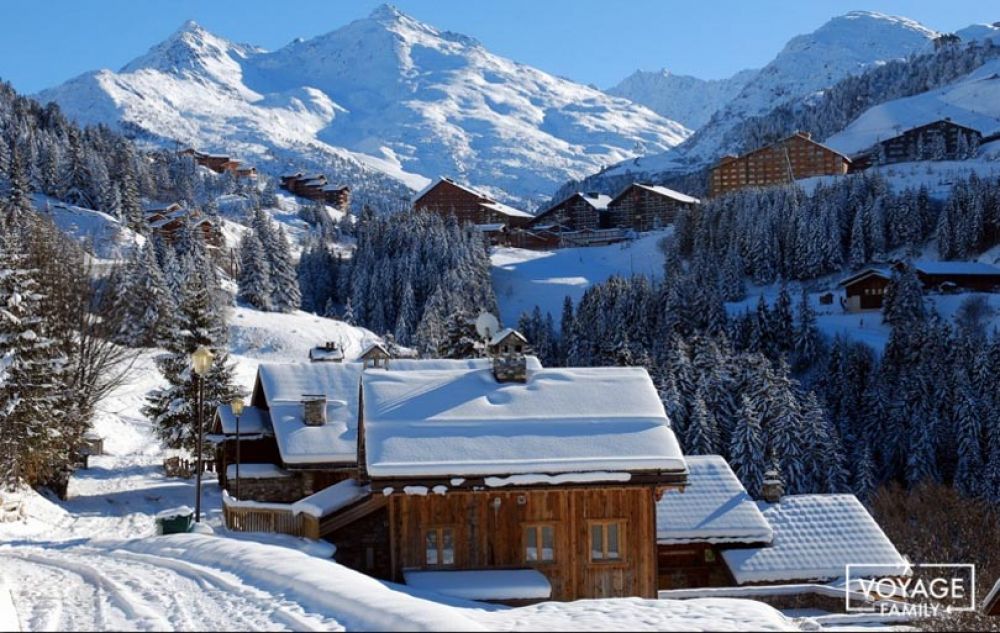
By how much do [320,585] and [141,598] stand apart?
2.47 metres

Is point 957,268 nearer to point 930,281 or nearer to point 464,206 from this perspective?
point 930,281

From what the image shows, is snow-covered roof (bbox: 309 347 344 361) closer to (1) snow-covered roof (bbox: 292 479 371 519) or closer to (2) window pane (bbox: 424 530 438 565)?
(1) snow-covered roof (bbox: 292 479 371 519)

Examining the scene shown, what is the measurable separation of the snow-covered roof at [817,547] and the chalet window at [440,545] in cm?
817

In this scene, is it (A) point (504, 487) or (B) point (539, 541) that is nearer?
(A) point (504, 487)

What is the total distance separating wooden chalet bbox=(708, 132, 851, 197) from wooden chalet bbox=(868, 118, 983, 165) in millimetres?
5785

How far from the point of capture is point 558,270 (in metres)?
111

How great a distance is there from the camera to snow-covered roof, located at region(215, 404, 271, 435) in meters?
31.1

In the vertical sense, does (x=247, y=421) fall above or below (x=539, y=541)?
above

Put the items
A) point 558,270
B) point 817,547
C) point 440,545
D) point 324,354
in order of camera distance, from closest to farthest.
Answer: point 440,545 → point 817,547 → point 324,354 → point 558,270

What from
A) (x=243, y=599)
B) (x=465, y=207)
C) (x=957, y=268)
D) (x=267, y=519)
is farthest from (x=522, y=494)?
(x=465, y=207)

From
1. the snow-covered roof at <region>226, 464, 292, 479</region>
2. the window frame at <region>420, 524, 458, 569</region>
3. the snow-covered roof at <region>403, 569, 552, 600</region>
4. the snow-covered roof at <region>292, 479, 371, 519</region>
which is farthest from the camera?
the snow-covered roof at <region>226, 464, 292, 479</region>

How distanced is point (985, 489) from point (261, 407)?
42.0 metres

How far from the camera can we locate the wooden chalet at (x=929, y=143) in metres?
121

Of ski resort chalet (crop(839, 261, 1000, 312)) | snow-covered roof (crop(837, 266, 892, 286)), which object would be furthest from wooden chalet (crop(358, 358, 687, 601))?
ski resort chalet (crop(839, 261, 1000, 312))
